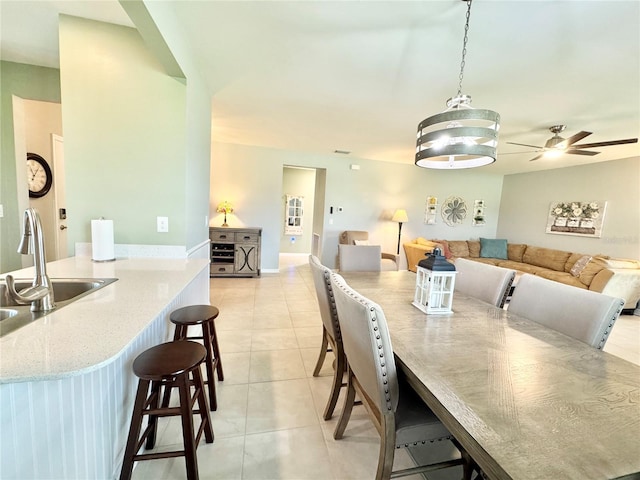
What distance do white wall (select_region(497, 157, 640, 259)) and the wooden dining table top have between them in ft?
15.7

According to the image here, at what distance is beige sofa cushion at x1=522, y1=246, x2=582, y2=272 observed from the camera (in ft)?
15.9

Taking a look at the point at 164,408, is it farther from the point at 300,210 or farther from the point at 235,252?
the point at 300,210

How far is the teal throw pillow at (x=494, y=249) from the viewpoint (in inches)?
230

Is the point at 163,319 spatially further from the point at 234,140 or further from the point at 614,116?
the point at 614,116

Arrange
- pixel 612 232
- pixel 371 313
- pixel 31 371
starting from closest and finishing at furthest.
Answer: pixel 31 371
pixel 371 313
pixel 612 232

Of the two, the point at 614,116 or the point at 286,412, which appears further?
the point at 614,116

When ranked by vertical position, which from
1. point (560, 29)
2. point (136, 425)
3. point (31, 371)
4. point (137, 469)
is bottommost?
point (137, 469)

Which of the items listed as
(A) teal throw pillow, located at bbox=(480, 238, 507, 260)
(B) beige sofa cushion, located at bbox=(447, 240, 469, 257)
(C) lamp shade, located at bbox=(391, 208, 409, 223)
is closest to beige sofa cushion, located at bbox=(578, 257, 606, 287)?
(A) teal throw pillow, located at bbox=(480, 238, 507, 260)

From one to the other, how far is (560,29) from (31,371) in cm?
290

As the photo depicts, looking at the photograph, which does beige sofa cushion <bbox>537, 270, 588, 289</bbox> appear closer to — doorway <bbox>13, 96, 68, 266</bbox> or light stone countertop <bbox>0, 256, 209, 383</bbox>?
light stone countertop <bbox>0, 256, 209, 383</bbox>

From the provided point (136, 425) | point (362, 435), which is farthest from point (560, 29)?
point (136, 425)

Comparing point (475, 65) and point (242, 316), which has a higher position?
point (475, 65)

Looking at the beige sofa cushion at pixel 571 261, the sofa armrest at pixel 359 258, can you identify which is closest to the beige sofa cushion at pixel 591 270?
the beige sofa cushion at pixel 571 261

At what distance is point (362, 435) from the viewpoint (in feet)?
5.20
